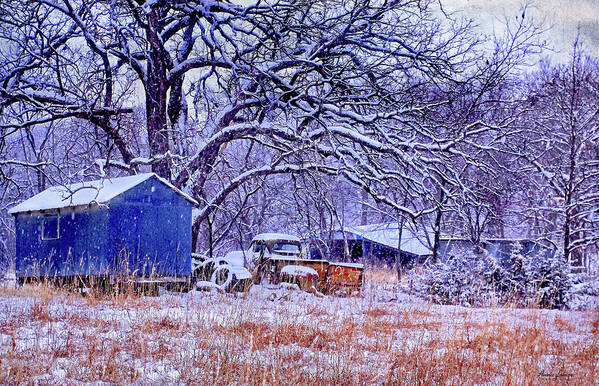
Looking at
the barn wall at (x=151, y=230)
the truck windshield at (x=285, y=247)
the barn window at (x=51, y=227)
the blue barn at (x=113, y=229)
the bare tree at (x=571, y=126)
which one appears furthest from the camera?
the bare tree at (x=571, y=126)

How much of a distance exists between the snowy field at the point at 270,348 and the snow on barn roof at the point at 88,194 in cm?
320

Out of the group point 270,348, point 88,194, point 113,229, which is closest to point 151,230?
point 113,229

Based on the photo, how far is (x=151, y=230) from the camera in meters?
12.6

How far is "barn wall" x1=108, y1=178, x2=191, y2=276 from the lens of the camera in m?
11.9

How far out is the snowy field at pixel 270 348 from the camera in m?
4.73

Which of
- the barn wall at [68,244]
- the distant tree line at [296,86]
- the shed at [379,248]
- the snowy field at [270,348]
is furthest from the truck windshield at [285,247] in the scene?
the shed at [379,248]

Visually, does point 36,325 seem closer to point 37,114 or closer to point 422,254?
point 37,114

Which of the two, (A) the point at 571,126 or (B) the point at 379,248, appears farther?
(B) the point at 379,248

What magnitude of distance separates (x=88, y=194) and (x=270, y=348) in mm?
8725

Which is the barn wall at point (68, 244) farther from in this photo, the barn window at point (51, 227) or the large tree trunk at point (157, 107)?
the large tree trunk at point (157, 107)

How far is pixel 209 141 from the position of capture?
13.2 m

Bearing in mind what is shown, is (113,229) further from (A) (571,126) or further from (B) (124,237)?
(A) (571,126)

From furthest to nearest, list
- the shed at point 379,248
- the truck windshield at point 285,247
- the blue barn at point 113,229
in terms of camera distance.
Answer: the shed at point 379,248 → the truck windshield at point 285,247 → the blue barn at point 113,229

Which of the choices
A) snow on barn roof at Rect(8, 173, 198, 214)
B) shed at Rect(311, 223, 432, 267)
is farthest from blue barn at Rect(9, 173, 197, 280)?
shed at Rect(311, 223, 432, 267)
